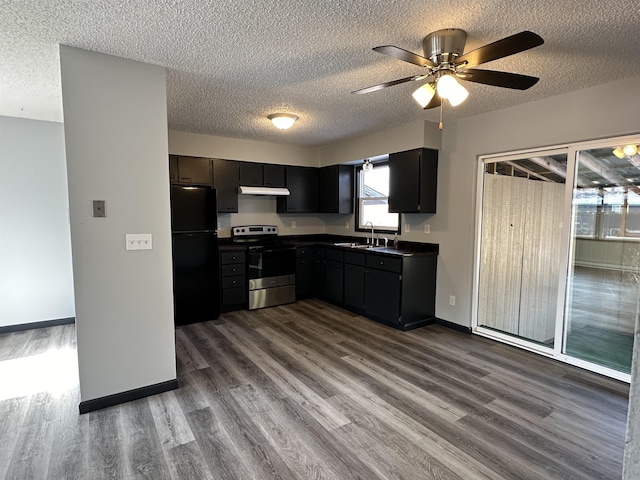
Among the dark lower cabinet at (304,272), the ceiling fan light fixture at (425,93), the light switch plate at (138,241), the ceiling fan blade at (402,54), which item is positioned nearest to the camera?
the ceiling fan blade at (402,54)

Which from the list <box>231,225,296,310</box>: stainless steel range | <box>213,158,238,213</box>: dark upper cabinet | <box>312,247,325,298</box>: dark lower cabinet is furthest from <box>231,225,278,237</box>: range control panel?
<box>312,247,325,298</box>: dark lower cabinet

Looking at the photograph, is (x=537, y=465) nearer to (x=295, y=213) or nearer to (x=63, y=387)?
(x=63, y=387)

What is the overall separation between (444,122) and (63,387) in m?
4.60

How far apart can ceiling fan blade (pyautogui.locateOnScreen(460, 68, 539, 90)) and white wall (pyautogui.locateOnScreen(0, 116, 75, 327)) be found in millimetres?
4432

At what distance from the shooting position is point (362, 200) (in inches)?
216

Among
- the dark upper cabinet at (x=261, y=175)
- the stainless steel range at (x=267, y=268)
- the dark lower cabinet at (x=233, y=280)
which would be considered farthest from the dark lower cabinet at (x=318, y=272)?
the dark upper cabinet at (x=261, y=175)

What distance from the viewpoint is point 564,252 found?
3188mm

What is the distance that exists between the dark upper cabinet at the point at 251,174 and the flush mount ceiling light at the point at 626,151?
4141 millimetres

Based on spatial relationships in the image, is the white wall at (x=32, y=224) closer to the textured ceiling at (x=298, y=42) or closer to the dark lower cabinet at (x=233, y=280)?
the textured ceiling at (x=298, y=42)

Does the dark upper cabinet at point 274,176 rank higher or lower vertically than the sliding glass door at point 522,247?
higher

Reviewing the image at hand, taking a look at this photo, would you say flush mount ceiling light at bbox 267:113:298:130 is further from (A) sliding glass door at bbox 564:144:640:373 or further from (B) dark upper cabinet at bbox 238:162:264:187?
(A) sliding glass door at bbox 564:144:640:373

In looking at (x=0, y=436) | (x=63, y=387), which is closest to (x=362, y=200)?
(x=63, y=387)

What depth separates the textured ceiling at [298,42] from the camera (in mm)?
A: 1799

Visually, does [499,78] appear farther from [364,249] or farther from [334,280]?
[334,280]
